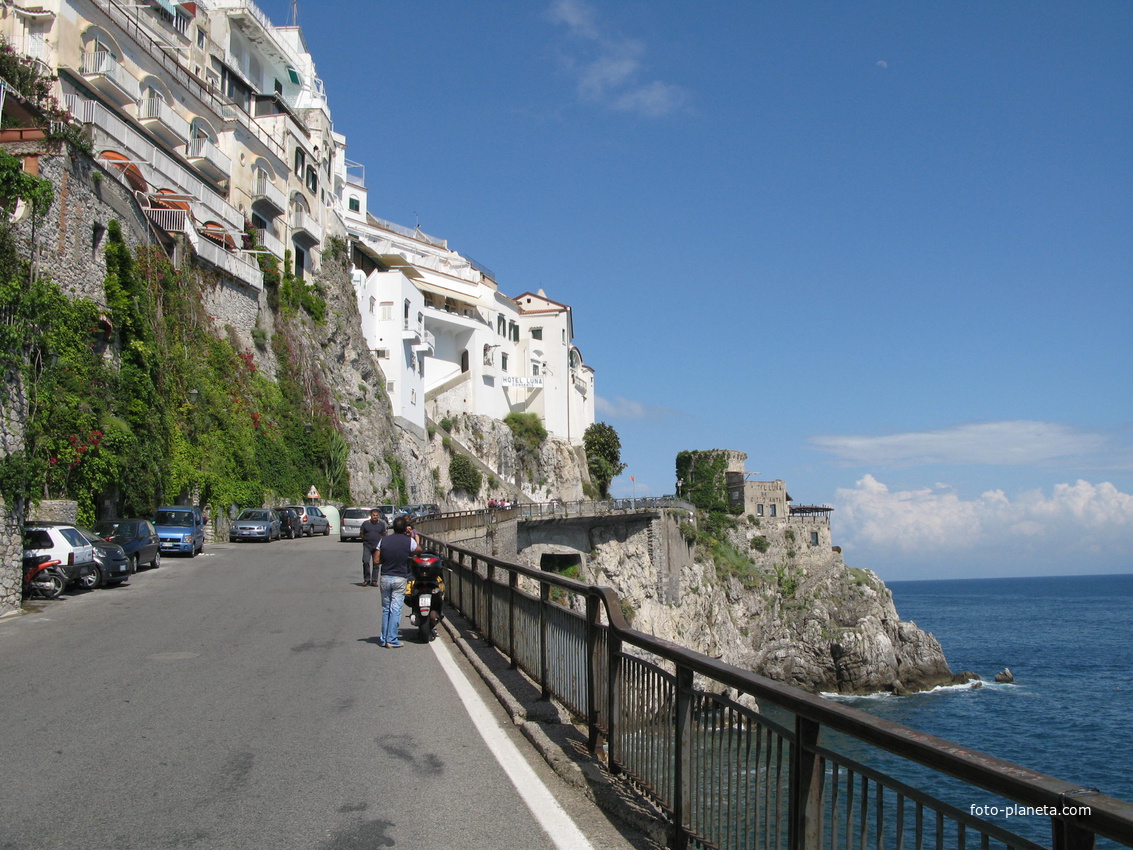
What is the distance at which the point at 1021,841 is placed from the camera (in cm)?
272

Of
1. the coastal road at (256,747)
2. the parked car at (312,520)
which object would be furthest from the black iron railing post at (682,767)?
the parked car at (312,520)

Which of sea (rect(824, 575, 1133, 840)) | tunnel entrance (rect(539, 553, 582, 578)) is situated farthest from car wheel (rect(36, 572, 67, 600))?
tunnel entrance (rect(539, 553, 582, 578))

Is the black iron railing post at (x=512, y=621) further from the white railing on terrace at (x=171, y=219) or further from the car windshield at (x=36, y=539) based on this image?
the white railing on terrace at (x=171, y=219)

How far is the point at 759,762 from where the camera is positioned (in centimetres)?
427

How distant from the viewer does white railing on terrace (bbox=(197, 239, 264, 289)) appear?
40.8 meters

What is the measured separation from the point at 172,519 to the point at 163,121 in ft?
80.9

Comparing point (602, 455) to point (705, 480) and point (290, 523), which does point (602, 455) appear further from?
point (290, 523)

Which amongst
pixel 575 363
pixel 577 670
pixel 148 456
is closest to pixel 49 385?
pixel 148 456

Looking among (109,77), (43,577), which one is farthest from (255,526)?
(109,77)

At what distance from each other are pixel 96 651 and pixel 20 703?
3.34m

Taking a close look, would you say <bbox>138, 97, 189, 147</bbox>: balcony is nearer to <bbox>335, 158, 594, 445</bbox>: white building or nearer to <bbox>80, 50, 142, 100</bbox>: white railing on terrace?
<bbox>80, 50, 142, 100</bbox>: white railing on terrace

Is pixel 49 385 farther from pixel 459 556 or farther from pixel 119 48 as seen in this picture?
pixel 119 48

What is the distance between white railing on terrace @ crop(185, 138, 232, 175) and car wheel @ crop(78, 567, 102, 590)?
→ 3328 centimetres

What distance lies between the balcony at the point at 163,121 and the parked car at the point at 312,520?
2001 cm
